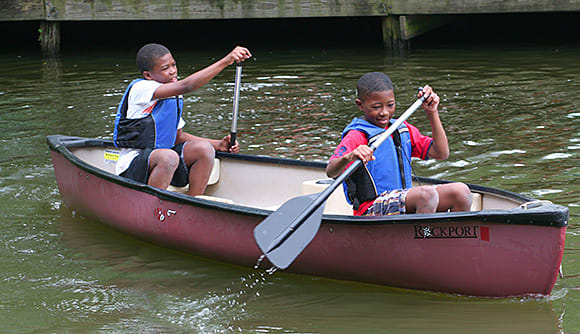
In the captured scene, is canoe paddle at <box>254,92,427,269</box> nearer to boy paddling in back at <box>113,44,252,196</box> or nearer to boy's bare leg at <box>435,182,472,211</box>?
boy's bare leg at <box>435,182,472,211</box>

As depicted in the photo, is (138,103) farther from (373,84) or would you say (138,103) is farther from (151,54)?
(373,84)

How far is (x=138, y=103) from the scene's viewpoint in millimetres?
4859

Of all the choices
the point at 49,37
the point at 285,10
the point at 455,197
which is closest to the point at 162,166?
the point at 455,197

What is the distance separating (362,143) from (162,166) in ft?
4.65

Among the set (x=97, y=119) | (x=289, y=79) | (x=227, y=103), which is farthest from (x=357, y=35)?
(x=97, y=119)

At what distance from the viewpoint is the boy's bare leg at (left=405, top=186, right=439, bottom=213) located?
149 inches

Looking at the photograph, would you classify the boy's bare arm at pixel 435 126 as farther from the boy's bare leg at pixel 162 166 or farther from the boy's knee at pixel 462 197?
the boy's bare leg at pixel 162 166

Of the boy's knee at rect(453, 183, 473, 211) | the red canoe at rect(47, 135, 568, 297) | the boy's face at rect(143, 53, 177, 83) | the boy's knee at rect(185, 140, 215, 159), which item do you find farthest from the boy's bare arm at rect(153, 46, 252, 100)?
the boy's knee at rect(453, 183, 473, 211)

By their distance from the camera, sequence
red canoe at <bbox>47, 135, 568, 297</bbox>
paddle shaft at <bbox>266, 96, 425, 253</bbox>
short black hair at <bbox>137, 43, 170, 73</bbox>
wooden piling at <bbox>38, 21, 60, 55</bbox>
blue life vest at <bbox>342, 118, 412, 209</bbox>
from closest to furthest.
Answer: red canoe at <bbox>47, 135, 568, 297</bbox> → paddle shaft at <bbox>266, 96, 425, 253</bbox> → blue life vest at <bbox>342, 118, 412, 209</bbox> → short black hair at <bbox>137, 43, 170, 73</bbox> → wooden piling at <bbox>38, 21, 60, 55</bbox>

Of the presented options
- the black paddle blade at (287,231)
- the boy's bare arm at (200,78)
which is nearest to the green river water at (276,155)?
the black paddle blade at (287,231)

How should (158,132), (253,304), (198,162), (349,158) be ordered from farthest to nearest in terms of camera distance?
(198,162), (158,132), (253,304), (349,158)

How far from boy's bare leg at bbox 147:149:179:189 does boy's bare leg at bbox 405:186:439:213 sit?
5.24 ft

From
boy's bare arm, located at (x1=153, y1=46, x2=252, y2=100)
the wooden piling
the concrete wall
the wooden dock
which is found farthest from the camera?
the wooden piling

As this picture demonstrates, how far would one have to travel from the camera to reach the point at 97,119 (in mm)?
8367
